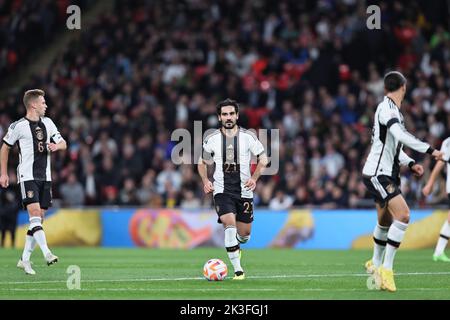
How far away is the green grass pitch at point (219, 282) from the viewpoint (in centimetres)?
1203

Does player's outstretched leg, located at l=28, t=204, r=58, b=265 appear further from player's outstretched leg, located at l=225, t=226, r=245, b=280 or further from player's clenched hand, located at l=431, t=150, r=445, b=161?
player's clenched hand, located at l=431, t=150, r=445, b=161

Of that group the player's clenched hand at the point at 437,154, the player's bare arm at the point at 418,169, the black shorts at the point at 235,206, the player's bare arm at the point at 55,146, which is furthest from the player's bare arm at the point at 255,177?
the player's clenched hand at the point at 437,154

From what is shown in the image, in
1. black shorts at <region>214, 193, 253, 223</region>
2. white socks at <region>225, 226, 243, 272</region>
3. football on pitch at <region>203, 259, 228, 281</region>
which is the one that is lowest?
football on pitch at <region>203, 259, 228, 281</region>

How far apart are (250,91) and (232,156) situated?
1392 centimetres

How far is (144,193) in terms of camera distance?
26672 mm

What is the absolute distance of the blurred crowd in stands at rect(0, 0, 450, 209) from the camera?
25.8 m

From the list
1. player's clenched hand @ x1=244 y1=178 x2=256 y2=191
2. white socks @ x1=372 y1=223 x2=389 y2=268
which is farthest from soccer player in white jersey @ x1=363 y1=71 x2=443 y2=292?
player's clenched hand @ x1=244 y1=178 x2=256 y2=191

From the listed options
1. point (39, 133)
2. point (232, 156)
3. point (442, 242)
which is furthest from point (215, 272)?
point (442, 242)

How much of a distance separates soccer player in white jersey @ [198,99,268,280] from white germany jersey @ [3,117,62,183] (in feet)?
7.70

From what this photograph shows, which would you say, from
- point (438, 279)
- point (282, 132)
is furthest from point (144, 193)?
point (438, 279)

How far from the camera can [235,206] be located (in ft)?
48.1

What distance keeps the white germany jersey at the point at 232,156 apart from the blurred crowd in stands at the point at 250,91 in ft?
33.7

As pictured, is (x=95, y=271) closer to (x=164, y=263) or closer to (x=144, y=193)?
(x=164, y=263)

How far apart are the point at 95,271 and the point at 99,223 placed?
10.1 meters
